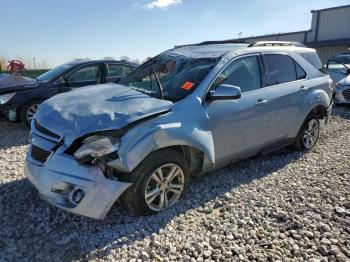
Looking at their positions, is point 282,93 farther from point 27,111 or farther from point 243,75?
point 27,111

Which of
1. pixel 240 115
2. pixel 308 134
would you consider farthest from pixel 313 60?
pixel 240 115

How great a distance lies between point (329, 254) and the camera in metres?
2.96

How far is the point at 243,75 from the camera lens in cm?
428

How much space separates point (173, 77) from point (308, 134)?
113 inches

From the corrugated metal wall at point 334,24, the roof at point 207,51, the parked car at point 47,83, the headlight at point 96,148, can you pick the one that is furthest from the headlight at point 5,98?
the corrugated metal wall at point 334,24

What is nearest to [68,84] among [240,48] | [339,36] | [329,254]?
[240,48]

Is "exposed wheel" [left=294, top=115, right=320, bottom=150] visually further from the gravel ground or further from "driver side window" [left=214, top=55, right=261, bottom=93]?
"driver side window" [left=214, top=55, right=261, bottom=93]

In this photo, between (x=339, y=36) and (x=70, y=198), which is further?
(x=339, y=36)

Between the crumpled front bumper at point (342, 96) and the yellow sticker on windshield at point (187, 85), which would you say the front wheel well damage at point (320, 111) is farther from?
the crumpled front bumper at point (342, 96)

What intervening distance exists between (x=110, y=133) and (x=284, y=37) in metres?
24.9

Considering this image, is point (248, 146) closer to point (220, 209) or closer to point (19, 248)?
point (220, 209)

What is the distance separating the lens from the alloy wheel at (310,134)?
5.56 meters

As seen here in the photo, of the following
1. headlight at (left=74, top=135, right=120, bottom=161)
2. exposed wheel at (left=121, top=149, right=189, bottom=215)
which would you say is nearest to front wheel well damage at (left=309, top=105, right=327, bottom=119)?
exposed wheel at (left=121, top=149, right=189, bottom=215)

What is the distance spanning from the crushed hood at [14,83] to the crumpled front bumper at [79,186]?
4.61 metres
